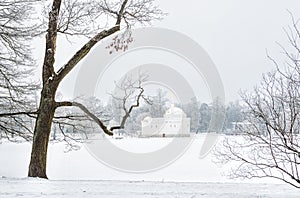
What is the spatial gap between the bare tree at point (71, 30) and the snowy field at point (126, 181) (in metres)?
1.06

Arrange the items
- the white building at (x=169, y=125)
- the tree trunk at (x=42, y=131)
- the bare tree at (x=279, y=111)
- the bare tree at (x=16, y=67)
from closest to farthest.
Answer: the bare tree at (x=279, y=111), the tree trunk at (x=42, y=131), the bare tree at (x=16, y=67), the white building at (x=169, y=125)

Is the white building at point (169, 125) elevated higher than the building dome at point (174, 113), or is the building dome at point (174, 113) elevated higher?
the building dome at point (174, 113)

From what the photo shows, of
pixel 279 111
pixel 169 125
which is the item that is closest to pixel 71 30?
pixel 279 111

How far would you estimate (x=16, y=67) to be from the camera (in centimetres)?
1054

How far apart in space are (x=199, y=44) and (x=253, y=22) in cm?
225

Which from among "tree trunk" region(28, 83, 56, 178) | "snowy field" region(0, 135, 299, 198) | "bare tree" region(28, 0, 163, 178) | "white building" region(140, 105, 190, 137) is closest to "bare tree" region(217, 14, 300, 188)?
"snowy field" region(0, 135, 299, 198)

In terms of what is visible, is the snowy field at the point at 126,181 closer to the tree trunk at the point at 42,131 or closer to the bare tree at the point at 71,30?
the tree trunk at the point at 42,131

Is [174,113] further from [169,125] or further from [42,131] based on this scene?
[42,131]

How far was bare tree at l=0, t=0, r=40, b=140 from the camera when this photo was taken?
9414 millimetres

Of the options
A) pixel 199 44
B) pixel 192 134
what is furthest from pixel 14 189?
pixel 192 134

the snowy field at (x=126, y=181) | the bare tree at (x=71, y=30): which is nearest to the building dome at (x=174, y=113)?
the snowy field at (x=126, y=181)

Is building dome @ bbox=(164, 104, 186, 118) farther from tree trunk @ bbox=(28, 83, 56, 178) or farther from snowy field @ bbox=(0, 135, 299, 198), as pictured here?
tree trunk @ bbox=(28, 83, 56, 178)

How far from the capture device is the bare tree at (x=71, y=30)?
8.53 m

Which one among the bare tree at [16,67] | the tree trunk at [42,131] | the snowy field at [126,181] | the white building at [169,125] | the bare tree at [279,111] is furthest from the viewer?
the white building at [169,125]
